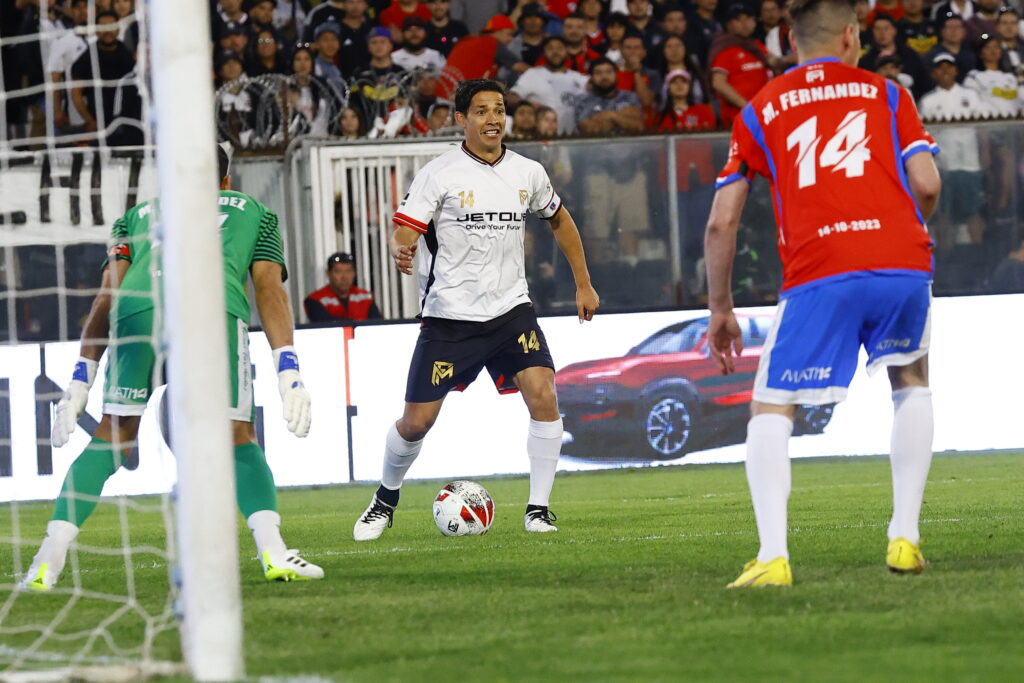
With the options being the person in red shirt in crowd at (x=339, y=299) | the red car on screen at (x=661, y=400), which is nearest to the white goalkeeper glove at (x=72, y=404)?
the red car on screen at (x=661, y=400)

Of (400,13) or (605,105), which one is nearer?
(605,105)

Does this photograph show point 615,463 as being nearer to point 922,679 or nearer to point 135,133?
point 135,133

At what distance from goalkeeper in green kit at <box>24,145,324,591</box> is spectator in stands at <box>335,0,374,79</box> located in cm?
892

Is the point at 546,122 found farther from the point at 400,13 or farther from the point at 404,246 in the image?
the point at 404,246

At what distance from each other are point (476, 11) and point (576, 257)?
914cm

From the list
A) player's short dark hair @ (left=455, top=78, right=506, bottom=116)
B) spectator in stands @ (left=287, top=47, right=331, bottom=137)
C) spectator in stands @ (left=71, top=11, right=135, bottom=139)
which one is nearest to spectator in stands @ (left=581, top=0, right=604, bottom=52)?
spectator in stands @ (left=287, top=47, right=331, bottom=137)

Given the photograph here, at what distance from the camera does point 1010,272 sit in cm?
1418

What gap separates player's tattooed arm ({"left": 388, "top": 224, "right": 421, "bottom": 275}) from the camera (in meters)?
7.51

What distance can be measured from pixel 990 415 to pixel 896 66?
4.18m

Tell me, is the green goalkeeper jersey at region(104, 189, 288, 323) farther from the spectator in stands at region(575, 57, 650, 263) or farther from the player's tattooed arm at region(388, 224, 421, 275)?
the spectator in stands at region(575, 57, 650, 263)

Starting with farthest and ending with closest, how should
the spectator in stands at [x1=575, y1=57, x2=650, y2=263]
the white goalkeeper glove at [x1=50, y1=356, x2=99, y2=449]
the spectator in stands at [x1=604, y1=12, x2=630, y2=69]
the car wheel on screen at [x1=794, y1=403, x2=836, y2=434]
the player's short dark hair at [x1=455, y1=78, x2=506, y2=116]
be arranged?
1. the spectator in stands at [x1=604, y1=12, x2=630, y2=69]
2. the spectator in stands at [x1=575, y1=57, x2=650, y2=263]
3. the car wheel on screen at [x1=794, y1=403, x2=836, y2=434]
4. the player's short dark hair at [x1=455, y1=78, x2=506, y2=116]
5. the white goalkeeper glove at [x1=50, y1=356, x2=99, y2=449]

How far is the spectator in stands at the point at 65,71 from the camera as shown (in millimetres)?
13234

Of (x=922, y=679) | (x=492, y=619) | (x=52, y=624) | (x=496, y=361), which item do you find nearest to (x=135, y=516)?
(x=496, y=361)

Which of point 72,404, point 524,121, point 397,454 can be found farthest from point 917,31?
point 72,404
